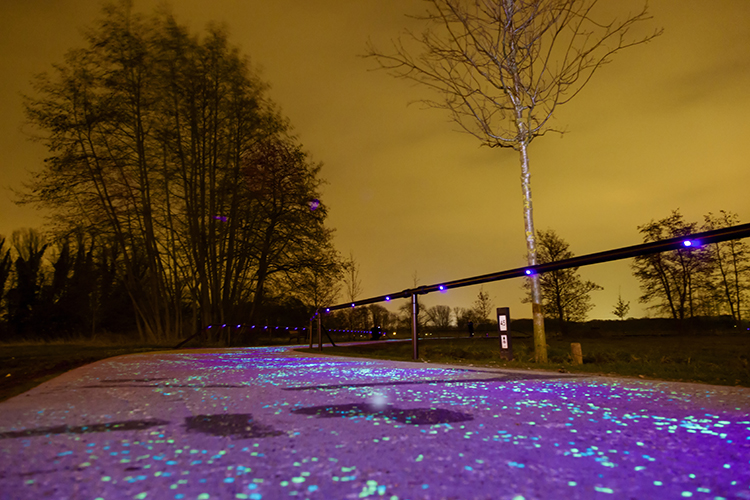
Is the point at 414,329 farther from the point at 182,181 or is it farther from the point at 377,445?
the point at 182,181

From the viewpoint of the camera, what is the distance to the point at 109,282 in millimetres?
19953

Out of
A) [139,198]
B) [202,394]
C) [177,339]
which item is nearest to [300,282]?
[177,339]

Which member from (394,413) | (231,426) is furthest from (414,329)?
(231,426)

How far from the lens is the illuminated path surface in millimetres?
991

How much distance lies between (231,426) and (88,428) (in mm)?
488

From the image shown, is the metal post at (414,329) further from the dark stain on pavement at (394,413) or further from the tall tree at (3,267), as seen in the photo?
the tall tree at (3,267)

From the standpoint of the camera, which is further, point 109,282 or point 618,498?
point 109,282

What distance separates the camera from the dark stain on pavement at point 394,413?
1685 mm

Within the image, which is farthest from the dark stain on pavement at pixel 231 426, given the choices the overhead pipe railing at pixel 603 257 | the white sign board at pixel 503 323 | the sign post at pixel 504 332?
the white sign board at pixel 503 323

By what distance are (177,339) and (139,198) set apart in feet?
16.1

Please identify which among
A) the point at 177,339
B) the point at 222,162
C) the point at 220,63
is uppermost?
the point at 220,63

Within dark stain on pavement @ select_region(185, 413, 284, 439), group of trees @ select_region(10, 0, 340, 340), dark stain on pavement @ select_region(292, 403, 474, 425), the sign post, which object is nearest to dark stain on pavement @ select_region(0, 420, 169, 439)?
dark stain on pavement @ select_region(185, 413, 284, 439)

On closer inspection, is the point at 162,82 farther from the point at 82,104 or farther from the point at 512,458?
the point at 512,458

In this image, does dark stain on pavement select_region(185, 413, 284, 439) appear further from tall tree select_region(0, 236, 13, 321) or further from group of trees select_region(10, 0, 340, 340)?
tall tree select_region(0, 236, 13, 321)
